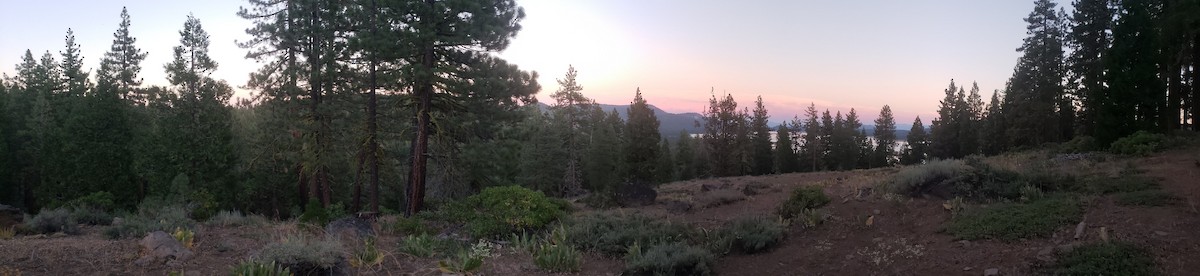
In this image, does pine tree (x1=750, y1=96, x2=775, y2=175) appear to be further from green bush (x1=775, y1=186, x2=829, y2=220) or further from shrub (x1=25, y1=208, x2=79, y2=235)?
shrub (x1=25, y1=208, x2=79, y2=235)

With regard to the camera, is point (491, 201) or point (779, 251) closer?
point (779, 251)

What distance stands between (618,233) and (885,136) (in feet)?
211

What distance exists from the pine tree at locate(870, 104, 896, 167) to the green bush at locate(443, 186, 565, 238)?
61536 mm

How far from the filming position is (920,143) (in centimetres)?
6275

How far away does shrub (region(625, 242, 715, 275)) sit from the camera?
8.00 meters

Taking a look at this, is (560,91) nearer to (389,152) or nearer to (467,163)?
(467,163)

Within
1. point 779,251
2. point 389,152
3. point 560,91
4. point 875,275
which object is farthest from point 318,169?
point 560,91

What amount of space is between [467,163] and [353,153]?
197 inches

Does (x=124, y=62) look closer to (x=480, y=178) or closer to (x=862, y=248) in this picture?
(x=480, y=178)

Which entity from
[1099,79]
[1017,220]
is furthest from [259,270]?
[1099,79]

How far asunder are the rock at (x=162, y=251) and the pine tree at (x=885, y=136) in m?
66.9

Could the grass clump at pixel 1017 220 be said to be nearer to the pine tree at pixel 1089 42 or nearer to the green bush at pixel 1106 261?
the green bush at pixel 1106 261

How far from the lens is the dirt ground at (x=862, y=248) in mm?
6492

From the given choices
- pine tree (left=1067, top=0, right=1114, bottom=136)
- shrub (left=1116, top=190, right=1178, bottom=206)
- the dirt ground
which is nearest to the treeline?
pine tree (left=1067, top=0, right=1114, bottom=136)
